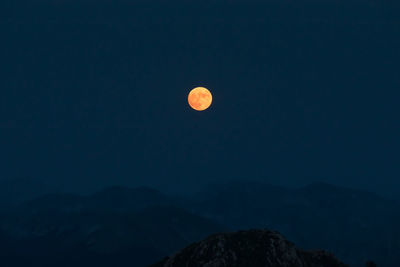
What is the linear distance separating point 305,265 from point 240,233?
11.4 metres

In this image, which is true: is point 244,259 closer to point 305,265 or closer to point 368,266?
point 305,265

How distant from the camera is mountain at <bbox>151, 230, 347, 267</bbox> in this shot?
68500 mm

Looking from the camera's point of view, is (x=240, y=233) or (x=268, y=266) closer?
(x=268, y=266)

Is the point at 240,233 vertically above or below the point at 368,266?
above

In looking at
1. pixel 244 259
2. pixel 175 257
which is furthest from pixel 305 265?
pixel 175 257

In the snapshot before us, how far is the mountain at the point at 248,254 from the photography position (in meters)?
68.5

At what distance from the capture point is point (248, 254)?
6950 cm

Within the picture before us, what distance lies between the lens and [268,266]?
67.6 metres

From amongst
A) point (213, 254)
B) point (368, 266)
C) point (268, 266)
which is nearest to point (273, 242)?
point (268, 266)

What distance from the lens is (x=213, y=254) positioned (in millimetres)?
69562

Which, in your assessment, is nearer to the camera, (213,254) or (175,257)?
(213,254)

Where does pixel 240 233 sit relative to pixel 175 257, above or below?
above

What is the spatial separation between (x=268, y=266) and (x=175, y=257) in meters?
16.1

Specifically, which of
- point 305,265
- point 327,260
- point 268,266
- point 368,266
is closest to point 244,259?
point 268,266
